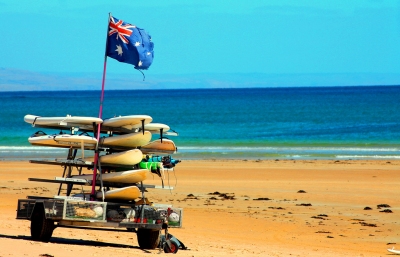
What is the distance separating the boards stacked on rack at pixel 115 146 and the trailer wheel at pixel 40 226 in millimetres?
817

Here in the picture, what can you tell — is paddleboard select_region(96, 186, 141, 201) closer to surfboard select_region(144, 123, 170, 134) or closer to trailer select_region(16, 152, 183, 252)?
trailer select_region(16, 152, 183, 252)

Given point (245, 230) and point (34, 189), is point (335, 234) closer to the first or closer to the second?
point (245, 230)

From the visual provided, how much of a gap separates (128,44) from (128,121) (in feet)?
4.40

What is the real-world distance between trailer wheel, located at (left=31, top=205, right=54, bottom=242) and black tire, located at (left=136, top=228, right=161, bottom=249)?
1366mm

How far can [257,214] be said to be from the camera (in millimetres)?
17641

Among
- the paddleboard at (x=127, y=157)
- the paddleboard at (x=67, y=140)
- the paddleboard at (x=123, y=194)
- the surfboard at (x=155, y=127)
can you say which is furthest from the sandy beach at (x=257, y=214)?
the surfboard at (x=155, y=127)

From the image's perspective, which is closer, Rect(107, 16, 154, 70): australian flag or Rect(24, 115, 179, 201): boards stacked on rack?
Rect(24, 115, 179, 201): boards stacked on rack

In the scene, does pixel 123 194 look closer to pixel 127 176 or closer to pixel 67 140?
pixel 127 176

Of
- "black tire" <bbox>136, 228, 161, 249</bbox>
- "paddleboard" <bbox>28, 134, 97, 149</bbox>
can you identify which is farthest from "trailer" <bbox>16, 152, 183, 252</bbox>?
"paddleboard" <bbox>28, 134, 97, 149</bbox>

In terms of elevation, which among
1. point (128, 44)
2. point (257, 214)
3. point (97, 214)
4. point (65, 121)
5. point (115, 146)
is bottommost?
point (97, 214)

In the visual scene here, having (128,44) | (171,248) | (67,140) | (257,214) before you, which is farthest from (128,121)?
(257,214)

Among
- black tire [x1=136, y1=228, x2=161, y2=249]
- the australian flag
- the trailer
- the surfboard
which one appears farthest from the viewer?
the surfboard

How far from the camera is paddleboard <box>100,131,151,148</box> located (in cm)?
1182

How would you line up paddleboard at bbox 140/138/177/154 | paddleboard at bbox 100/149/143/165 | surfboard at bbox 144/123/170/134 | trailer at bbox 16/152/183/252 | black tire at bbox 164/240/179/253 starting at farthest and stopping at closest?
paddleboard at bbox 140/138/177/154, surfboard at bbox 144/123/170/134, black tire at bbox 164/240/179/253, paddleboard at bbox 100/149/143/165, trailer at bbox 16/152/183/252
